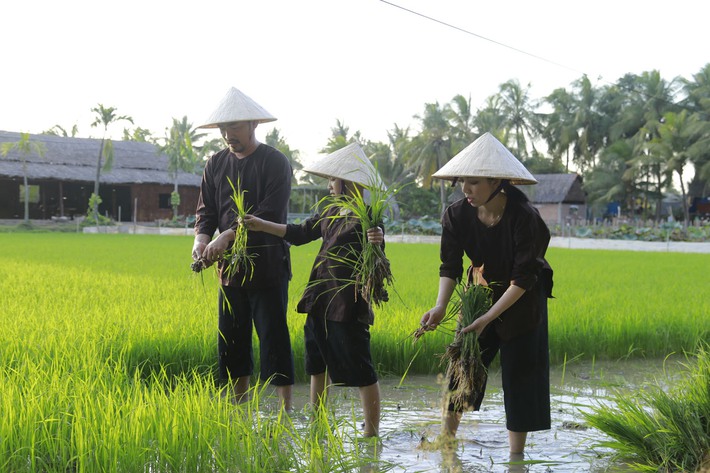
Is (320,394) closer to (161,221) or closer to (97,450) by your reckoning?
(97,450)

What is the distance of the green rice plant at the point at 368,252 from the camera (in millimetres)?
3062

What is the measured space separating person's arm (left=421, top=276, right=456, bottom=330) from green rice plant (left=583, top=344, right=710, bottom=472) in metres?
0.77

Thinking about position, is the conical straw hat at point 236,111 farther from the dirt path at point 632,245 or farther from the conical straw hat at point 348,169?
the dirt path at point 632,245

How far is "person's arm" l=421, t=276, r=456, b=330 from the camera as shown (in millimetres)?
2881

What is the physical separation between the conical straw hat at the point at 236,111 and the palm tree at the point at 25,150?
2591cm

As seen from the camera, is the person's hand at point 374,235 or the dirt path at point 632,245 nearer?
the person's hand at point 374,235

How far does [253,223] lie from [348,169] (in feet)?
1.63

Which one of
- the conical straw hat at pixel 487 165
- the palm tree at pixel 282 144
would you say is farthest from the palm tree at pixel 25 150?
the conical straw hat at pixel 487 165

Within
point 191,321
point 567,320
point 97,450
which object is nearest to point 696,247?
point 567,320

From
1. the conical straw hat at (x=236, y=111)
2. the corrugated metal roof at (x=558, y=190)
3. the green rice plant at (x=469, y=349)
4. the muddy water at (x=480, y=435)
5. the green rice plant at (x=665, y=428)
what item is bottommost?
the muddy water at (x=480, y=435)

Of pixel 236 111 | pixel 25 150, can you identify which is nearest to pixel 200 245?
pixel 236 111

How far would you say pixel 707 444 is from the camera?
2.83 m

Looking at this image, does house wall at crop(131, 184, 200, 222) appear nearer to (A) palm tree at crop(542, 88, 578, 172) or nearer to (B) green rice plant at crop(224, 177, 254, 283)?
(A) palm tree at crop(542, 88, 578, 172)

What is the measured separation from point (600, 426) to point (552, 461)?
0.34m
